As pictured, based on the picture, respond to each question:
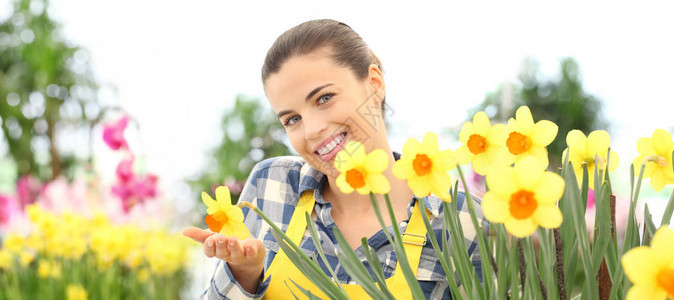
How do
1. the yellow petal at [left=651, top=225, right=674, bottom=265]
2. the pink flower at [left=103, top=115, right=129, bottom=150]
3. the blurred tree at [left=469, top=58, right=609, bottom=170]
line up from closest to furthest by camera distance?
the yellow petal at [left=651, top=225, right=674, bottom=265], the pink flower at [left=103, top=115, right=129, bottom=150], the blurred tree at [left=469, top=58, right=609, bottom=170]

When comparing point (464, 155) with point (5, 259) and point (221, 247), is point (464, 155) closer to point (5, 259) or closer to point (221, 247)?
point (221, 247)

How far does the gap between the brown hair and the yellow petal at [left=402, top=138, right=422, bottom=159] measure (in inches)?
11.4

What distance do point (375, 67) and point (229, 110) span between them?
1353mm

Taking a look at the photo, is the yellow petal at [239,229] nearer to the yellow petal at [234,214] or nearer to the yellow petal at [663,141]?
the yellow petal at [234,214]

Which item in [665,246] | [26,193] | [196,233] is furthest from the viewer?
[26,193]

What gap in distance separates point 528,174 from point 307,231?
1.38ft

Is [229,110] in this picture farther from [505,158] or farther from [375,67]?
[505,158]

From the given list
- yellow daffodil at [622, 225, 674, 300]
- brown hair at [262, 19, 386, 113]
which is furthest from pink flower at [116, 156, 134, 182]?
yellow daffodil at [622, 225, 674, 300]

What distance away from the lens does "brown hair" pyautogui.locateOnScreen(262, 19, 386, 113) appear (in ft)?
2.01

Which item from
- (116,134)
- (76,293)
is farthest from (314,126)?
(76,293)

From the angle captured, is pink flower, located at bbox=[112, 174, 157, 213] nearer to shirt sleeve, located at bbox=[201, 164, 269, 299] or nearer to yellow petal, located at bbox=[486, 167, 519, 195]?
shirt sleeve, located at bbox=[201, 164, 269, 299]

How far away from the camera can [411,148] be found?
34 cm

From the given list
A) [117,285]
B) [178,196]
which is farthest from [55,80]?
[117,285]

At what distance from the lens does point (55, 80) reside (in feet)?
9.12
